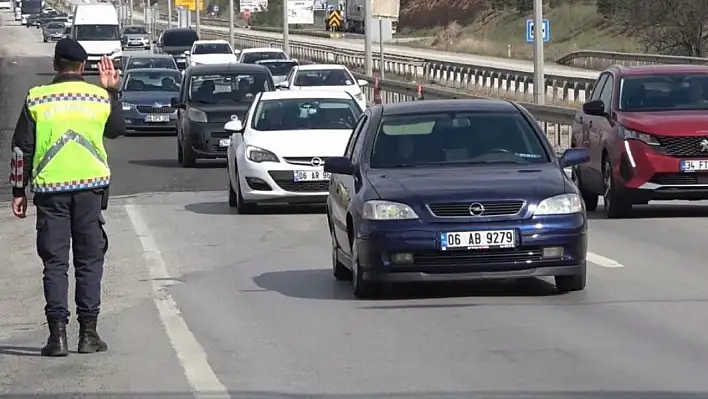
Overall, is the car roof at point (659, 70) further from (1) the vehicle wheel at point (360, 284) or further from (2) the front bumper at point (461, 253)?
(1) the vehicle wheel at point (360, 284)

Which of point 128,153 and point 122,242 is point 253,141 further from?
point 128,153

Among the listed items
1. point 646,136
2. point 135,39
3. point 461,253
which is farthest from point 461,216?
point 135,39

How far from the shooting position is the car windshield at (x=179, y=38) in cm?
7262

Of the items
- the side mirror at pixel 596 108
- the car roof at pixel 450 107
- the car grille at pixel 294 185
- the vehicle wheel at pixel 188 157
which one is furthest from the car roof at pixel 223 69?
the car roof at pixel 450 107

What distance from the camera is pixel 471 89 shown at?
49.4 meters

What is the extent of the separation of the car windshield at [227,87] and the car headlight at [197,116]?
1.99ft

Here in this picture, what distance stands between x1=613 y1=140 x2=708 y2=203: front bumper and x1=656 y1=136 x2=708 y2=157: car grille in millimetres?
46

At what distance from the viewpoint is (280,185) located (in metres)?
18.8

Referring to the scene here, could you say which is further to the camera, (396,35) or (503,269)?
(396,35)

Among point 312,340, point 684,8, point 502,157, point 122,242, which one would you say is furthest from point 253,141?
point 684,8

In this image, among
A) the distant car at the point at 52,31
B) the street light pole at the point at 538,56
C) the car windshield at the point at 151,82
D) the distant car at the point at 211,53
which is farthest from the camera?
the distant car at the point at 52,31

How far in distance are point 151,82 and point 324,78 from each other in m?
4.01

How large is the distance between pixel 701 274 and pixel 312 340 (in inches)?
161

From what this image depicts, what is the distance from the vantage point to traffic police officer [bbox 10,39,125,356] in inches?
374
